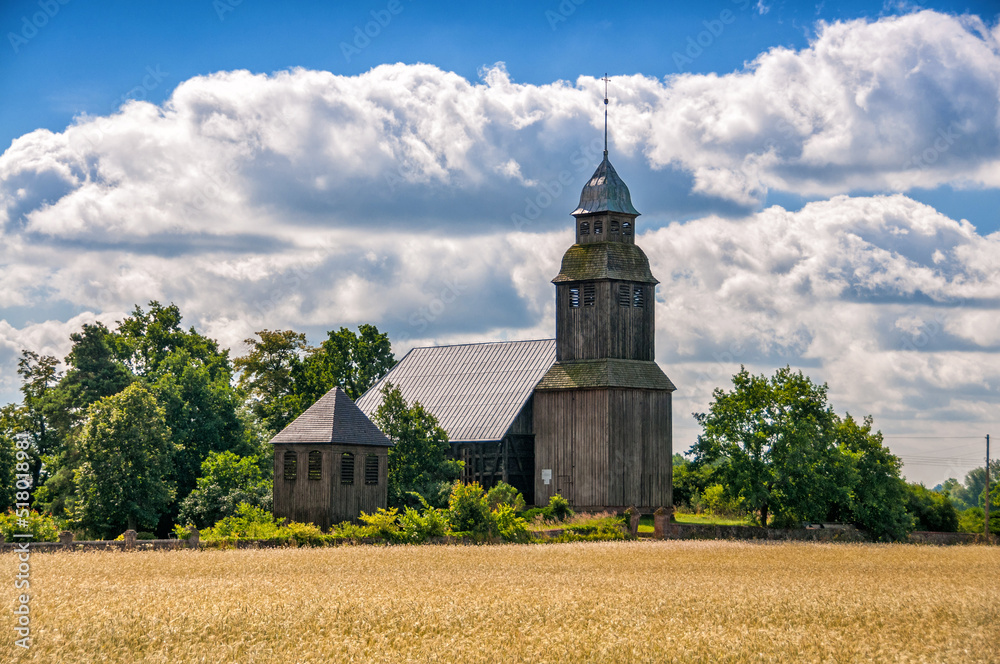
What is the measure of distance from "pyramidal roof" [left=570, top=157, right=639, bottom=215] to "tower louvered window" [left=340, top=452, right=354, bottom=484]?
20195 mm

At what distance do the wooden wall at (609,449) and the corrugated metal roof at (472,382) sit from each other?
321cm

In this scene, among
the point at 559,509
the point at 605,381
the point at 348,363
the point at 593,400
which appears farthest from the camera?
the point at 348,363

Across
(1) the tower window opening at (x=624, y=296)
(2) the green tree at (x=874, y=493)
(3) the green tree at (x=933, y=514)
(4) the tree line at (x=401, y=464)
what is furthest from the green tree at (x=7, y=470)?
(3) the green tree at (x=933, y=514)

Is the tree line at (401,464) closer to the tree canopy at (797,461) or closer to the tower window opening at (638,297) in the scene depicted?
the tree canopy at (797,461)

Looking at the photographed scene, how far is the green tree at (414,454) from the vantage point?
167 ft

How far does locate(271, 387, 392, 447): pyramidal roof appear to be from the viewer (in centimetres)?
4662

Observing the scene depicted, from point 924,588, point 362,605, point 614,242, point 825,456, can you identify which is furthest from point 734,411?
point 362,605

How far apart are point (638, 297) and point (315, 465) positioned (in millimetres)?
20433

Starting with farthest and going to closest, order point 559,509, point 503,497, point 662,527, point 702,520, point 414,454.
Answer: point 702,520 < point 559,509 < point 414,454 < point 503,497 < point 662,527

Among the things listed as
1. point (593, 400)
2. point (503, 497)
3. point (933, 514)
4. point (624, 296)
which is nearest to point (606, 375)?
point (593, 400)

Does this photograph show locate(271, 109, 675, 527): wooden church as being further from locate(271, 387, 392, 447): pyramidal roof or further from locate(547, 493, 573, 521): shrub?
locate(271, 387, 392, 447): pyramidal roof

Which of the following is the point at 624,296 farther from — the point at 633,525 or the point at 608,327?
the point at 633,525

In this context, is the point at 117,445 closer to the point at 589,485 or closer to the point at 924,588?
the point at 589,485

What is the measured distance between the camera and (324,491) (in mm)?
45969
